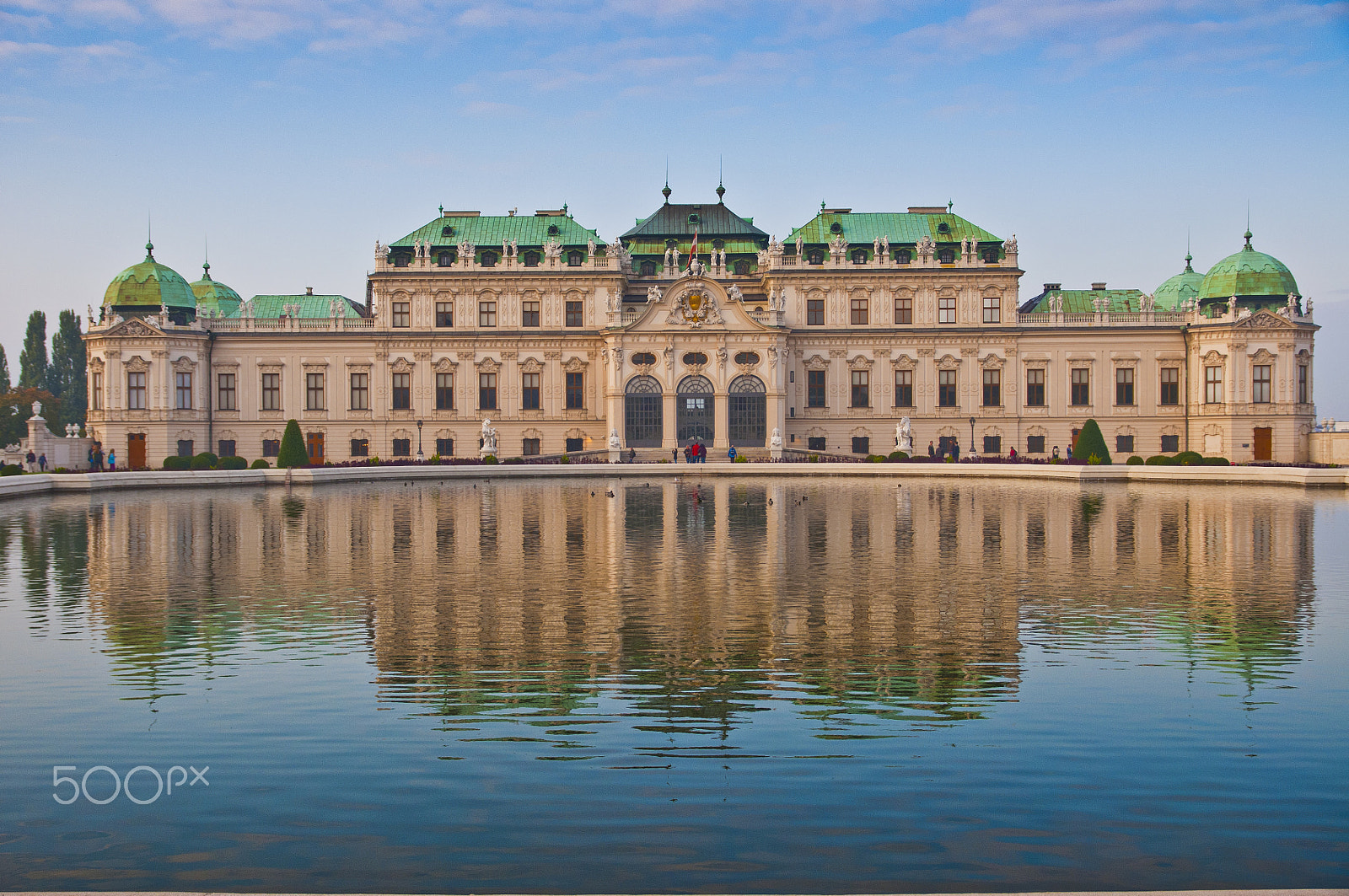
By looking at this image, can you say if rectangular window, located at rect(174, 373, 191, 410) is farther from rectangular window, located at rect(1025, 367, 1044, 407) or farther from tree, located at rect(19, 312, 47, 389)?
rectangular window, located at rect(1025, 367, 1044, 407)

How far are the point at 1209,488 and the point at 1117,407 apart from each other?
30.9 meters

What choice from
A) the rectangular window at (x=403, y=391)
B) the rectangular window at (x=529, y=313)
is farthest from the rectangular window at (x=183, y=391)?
the rectangular window at (x=529, y=313)

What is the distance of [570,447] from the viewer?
263ft

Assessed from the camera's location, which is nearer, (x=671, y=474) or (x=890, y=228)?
(x=671, y=474)

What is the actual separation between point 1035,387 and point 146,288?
6053 cm

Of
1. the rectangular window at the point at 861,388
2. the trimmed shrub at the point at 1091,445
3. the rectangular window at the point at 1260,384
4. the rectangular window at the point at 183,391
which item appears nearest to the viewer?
→ the trimmed shrub at the point at 1091,445

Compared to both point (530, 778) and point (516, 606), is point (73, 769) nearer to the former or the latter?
point (530, 778)

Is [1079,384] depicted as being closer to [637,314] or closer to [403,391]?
[637,314]

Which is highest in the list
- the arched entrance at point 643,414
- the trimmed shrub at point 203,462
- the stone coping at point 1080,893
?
the arched entrance at point 643,414

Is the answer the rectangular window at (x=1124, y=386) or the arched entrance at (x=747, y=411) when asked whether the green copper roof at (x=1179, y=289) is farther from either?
the arched entrance at (x=747, y=411)

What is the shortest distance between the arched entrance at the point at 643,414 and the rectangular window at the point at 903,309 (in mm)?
17318

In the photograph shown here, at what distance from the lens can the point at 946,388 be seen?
81188mm

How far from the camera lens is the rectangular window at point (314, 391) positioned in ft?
266

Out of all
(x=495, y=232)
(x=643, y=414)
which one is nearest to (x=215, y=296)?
(x=495, y=232)
